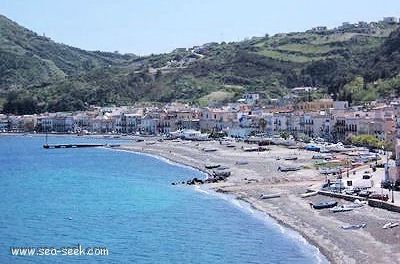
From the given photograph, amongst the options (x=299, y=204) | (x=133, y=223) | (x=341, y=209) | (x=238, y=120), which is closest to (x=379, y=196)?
(x=341, y=209)

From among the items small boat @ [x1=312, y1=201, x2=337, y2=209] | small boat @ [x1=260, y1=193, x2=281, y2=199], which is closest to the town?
small boat @ [x1=260, y1=193, x2=281, y2=199]

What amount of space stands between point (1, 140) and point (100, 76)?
37.2 meters

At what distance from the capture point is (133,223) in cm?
3509

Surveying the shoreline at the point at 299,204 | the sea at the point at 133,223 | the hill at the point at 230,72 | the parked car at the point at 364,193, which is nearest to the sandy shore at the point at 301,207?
the shoreline at the point at 299,204

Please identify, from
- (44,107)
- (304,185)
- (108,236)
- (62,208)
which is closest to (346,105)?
(304,185)

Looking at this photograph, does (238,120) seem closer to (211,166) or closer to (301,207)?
(211,166)

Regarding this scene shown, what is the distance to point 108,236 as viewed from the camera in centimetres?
3216

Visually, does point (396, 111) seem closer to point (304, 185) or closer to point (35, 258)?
point (304, 185)

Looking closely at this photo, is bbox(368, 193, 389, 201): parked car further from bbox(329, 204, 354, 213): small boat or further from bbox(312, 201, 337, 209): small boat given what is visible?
bbox(312, 201, 337, 209): small boat

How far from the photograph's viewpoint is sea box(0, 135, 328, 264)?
2847 cm

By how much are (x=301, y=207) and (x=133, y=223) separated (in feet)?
23.8

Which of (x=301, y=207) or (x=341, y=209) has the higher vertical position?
(x=341, y=209)

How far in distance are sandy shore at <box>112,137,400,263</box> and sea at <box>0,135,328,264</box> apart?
777 millimetres

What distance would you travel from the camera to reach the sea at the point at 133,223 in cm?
2847
